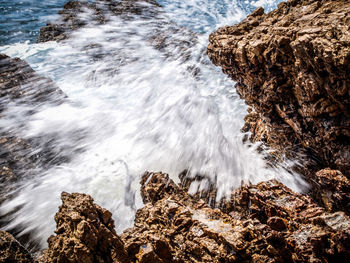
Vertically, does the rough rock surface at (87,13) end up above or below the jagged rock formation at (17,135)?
above

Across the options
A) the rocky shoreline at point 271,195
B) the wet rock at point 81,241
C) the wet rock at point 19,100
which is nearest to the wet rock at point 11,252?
the rocky shoreline at point 271,195

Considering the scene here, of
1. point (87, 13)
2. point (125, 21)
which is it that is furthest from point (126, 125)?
point (87, 13)

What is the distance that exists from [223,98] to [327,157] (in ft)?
25.2

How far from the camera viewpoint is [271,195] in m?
4.84

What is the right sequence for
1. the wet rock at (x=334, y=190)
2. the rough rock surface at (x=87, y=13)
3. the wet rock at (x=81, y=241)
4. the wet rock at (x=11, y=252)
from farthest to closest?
the rough rock surface at (x=87, y=13) < the wet rock at (x=334, y=190) < the wet rock at (x=11, y=252) < the wet rock at (x=81, y=241)

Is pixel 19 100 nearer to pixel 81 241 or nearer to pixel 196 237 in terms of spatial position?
pixel 81 241

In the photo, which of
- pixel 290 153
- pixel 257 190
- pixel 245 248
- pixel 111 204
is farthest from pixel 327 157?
pixel 111 204

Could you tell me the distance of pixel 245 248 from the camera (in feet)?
10.1

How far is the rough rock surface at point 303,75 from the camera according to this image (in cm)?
391

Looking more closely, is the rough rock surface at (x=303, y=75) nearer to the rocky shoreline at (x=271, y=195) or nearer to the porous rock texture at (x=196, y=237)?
the rocky shoreline at (x=271, y=195)

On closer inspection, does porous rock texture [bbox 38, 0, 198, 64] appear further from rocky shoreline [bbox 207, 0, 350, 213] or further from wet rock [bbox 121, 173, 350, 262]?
wet rock [bbox 121, 173, 350, 262]

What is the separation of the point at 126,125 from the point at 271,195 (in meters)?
8.72

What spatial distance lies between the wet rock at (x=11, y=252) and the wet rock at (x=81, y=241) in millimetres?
609

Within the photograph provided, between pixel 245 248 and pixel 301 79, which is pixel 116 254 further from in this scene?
pixel 301 79
